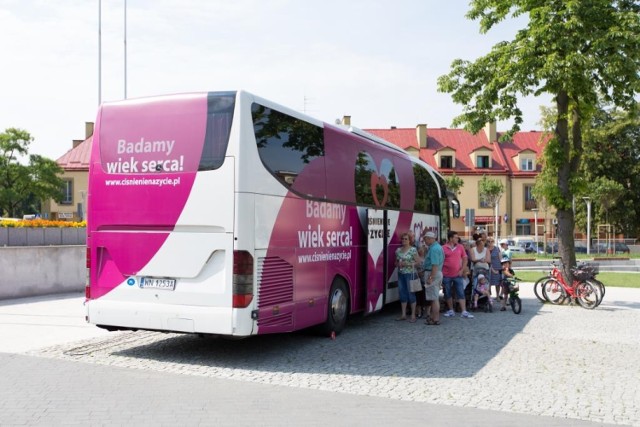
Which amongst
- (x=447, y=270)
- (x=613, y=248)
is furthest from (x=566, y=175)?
(x=613, y=248)

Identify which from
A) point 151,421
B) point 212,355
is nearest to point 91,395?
point 151,421

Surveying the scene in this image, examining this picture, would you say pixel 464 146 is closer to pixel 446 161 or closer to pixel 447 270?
pixel 446 161

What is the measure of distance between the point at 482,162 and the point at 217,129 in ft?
197

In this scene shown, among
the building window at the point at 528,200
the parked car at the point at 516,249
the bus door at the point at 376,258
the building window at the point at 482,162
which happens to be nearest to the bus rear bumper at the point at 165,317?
the bus door at the point at 376,258

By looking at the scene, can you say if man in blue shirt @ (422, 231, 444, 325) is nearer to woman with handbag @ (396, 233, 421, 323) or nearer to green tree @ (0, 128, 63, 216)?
woman with handbag @ (396, 233, 421, 323)

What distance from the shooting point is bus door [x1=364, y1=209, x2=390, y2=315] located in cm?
1238

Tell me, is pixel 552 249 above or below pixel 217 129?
below

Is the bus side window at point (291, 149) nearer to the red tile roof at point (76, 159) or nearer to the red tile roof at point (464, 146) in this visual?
the red tile roof at point (464, 146)

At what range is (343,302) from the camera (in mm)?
11367

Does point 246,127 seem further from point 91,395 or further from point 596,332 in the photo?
point 596,332

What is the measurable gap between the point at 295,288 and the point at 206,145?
2.41 m

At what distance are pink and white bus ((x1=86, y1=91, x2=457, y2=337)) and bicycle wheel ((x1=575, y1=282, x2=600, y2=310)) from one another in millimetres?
8392

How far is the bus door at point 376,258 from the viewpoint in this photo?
12.4m

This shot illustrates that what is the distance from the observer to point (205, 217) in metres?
8.61
